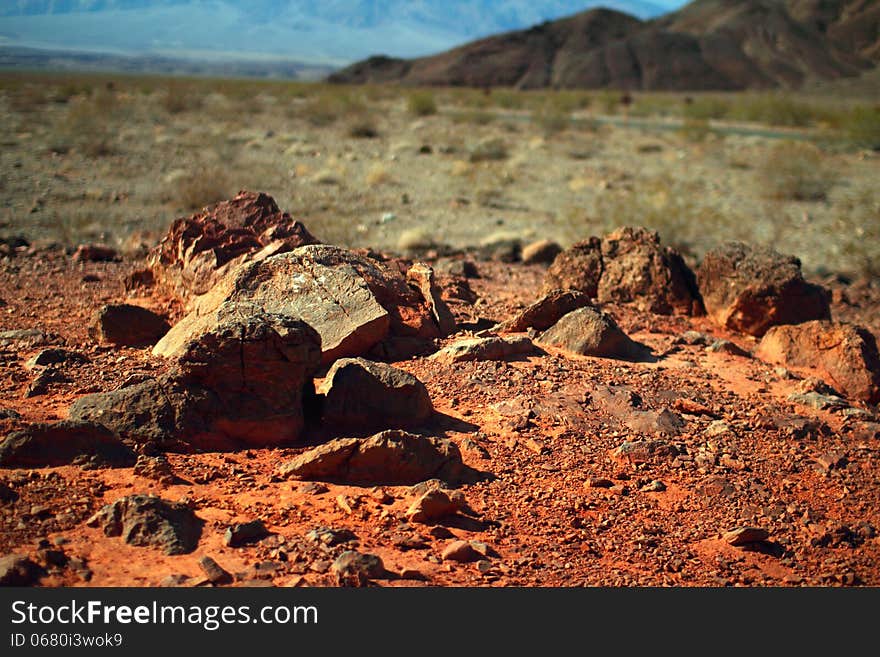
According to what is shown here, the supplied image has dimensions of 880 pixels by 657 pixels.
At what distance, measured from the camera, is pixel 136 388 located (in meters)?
4.88

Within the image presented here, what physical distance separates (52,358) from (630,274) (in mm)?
5313

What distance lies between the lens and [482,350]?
6.22 m

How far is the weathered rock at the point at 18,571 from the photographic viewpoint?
10.9ft

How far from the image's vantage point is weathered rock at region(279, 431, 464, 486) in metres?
4.52

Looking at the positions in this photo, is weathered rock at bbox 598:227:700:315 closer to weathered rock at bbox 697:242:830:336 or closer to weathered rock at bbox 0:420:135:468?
weathered rock at bbox 697:242:830:336

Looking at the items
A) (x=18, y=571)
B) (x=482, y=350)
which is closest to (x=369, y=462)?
(x=18, y=571)

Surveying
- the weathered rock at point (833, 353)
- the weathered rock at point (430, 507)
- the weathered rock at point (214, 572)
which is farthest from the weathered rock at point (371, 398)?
the weathered rock at point (833, 353)

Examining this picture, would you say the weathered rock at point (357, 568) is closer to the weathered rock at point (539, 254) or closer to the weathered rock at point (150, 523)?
the weathered rock at point (150, 523)

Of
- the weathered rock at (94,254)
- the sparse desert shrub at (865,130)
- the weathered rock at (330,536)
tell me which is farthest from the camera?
the sparse desert shrub at (865,130)

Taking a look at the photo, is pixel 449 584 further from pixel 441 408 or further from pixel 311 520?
pixel 441 408

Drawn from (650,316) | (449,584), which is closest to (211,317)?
(449,584)

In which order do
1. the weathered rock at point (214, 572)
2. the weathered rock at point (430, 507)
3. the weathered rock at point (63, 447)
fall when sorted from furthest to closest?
the weathered rock at point (63, 447)
the weathered rock at point (430, 507)
the weathered rock at point (214, 572)

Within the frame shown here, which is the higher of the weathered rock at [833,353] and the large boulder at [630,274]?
the large boulder at [630,274]

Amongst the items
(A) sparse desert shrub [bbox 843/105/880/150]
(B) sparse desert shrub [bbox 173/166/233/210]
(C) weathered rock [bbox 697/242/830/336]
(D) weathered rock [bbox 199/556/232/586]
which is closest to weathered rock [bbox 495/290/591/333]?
(C) weathered rock [bbox 697/242/830/336]
